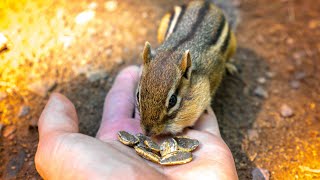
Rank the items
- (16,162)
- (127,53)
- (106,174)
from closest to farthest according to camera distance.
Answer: (106,174), (16,162), (127,53)

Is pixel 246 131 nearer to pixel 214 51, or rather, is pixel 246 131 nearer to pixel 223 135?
pixel 223 135

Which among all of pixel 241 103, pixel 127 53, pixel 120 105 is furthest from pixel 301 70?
pixel 120 105

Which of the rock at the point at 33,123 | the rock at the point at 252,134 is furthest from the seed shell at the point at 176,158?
the rock at the point at 33,123

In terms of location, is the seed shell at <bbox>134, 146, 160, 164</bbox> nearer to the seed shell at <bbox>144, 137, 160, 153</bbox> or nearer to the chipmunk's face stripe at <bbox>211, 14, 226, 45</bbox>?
the seed shell at <bbox>144, 137, 160, 153</bbox>

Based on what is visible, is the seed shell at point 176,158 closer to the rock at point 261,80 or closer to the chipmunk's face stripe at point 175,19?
the chipmunk's face stripe at point 175,19

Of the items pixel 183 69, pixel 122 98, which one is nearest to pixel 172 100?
pixel 183 69

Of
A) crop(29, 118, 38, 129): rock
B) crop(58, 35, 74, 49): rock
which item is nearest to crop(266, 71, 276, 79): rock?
crop(58, 35, 74, 49): rock
